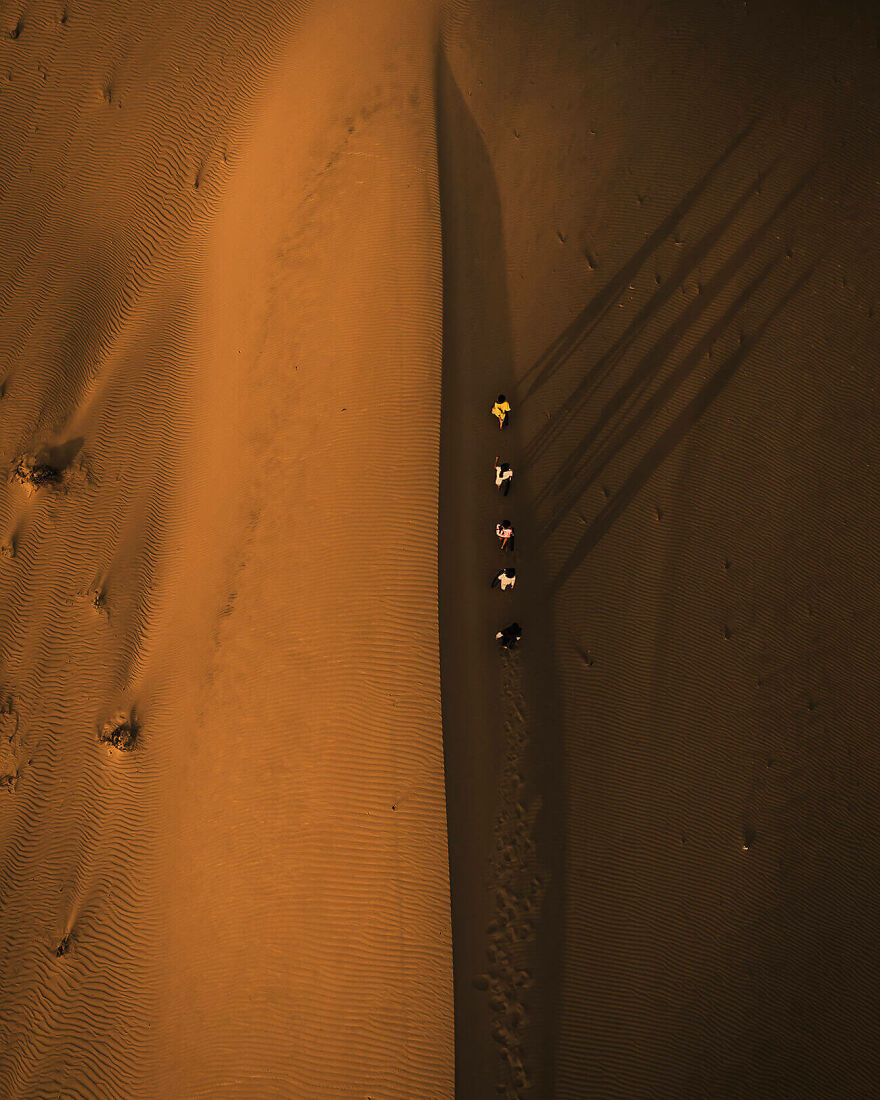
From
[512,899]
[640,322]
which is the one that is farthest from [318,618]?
[640,322]

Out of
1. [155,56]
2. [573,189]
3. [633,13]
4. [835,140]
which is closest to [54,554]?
[155,56]

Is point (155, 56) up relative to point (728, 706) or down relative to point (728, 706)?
up

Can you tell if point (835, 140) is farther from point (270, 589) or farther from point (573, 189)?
point (270, 589)

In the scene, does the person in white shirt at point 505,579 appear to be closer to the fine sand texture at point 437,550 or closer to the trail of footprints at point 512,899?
the trail of footprints at point 512,899

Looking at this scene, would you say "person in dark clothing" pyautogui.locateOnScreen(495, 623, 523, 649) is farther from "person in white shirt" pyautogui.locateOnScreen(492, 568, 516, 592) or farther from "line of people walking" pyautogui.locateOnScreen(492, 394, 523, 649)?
"person in white shirt" pyautogui.locateOnScreen(492, 568, 516, 592)

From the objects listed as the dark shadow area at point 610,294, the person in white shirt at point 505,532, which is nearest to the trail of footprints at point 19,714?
the person in white shirt at point 505,532

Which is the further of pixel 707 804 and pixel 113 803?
pixel 113 803

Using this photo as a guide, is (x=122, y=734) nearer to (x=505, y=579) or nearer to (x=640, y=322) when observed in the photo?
(x=505, y=579)
